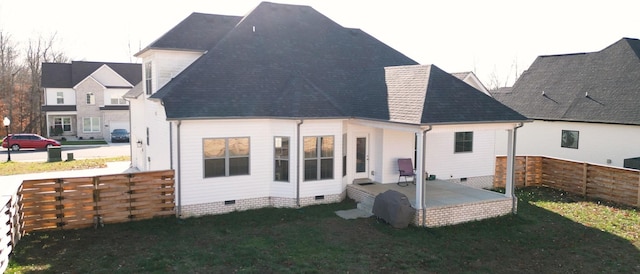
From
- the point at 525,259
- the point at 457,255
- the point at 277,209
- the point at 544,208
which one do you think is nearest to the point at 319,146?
the point at 277,209

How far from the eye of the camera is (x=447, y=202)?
547 inches

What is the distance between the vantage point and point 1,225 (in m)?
8.98

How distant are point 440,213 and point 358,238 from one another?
118 inches

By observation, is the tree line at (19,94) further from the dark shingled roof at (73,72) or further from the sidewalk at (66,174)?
the sidewalk at (66,174)

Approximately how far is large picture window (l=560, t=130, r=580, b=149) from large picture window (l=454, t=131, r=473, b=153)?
759 centimetres

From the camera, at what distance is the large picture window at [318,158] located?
15180 millimetres

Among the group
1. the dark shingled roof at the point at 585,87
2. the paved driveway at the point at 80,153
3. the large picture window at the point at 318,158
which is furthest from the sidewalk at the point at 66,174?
the dark shingled roof at the point at 585,87

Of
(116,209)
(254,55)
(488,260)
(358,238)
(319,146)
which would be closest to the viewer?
(488,260)

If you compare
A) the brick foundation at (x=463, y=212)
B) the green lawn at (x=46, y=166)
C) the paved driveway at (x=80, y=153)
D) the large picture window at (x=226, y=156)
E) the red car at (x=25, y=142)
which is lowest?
the brick foundation at (x=463, y=212)

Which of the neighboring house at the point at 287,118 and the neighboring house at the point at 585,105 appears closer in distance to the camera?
the neighboring house at the point at 287,118

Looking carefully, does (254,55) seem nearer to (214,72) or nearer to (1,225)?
(214,72)

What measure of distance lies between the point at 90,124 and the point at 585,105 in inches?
1621

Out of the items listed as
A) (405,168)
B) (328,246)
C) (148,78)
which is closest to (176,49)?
(148,78)

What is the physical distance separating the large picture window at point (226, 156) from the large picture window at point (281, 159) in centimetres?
97
